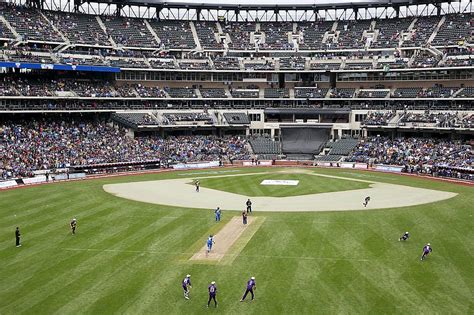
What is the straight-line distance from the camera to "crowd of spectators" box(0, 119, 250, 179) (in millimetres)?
65312

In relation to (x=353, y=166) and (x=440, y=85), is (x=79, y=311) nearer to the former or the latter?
(x=353, y=166)

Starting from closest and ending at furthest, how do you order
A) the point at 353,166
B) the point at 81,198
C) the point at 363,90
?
1. the point at 81,198
2. the point at 353,166
3. the point at 363,90

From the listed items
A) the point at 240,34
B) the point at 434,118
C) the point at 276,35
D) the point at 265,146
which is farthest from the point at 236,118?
the point at 434,118

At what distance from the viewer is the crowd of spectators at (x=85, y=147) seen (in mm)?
65312

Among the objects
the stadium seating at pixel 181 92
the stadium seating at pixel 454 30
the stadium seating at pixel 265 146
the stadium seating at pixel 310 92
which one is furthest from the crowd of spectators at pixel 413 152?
the stadium seating at pixel 181 92

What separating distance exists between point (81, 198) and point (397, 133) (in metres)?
59.4

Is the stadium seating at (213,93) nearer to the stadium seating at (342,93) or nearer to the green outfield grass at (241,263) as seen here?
the stadium seating at (342,93)

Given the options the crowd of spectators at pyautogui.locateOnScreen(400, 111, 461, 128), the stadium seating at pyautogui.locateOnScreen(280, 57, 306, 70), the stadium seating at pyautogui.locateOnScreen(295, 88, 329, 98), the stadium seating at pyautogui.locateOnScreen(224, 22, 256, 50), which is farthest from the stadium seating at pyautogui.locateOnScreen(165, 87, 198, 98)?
the crowd of spectators at pyautogui.locateOnScreen(400, 111, 461, 128)

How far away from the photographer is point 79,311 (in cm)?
2183

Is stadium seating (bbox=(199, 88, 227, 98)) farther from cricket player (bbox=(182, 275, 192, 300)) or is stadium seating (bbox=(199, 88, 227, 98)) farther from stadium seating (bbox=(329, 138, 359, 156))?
cricket player (bbox=(182, 275, 192, 300))

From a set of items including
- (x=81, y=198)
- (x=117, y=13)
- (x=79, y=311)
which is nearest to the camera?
(x=79, y=311)

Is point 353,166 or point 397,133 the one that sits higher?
point 397,133

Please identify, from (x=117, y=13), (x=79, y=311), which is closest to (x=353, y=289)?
(x=79, y=311)

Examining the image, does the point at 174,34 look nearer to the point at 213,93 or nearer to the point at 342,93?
the point at 213,93
